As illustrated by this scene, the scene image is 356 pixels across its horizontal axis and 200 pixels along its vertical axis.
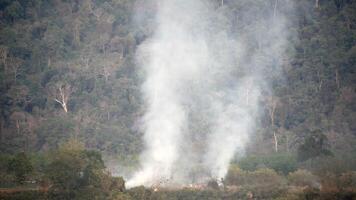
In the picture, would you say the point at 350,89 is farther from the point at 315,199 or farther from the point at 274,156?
the point at 315,199

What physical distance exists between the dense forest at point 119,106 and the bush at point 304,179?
0.17 meters

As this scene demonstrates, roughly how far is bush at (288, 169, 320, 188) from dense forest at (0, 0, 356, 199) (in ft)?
0.56

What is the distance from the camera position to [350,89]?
130750mm

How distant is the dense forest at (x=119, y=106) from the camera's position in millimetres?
84312

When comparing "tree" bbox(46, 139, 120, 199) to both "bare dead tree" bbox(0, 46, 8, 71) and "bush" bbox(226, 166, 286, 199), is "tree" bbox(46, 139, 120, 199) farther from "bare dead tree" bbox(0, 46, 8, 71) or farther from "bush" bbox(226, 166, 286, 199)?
"bare dead tree" bbox(0, 46, 8, 71)

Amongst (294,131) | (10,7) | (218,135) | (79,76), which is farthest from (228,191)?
(10,7)

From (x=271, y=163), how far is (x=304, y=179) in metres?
16.2

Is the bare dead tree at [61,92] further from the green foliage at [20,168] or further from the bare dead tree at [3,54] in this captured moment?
the green foliage at [20,168]

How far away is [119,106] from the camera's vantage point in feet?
442

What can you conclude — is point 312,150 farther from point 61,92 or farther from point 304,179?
point 61,92

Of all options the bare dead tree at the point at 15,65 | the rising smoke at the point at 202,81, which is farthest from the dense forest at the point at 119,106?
A: the rising smoke at the point at 202,81

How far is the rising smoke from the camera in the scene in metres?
108

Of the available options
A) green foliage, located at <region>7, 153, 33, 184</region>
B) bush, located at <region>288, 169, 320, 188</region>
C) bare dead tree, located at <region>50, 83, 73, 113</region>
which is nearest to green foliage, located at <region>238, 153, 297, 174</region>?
bush, located at <region>288, 169, 320, 188</region>

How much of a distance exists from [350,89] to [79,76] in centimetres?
4841
